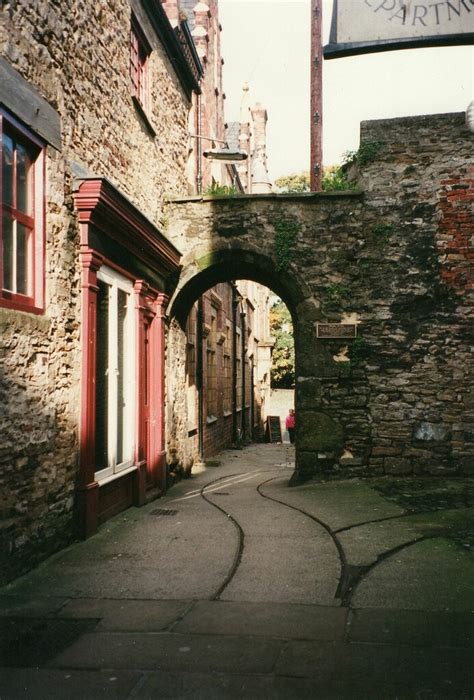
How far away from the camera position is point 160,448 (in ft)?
29.5

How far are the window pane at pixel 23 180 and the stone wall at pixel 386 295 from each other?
4.96 meters

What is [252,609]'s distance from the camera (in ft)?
13.6

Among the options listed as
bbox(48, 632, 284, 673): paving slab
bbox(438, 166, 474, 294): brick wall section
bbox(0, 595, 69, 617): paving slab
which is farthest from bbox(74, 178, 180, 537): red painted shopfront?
bbox(438, 166, 474, 294): brick wall section

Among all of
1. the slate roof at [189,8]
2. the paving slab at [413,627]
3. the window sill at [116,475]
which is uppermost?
the slate roof at [189,8]

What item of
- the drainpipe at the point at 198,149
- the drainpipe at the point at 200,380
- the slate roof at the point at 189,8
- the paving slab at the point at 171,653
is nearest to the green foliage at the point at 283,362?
the slate roof at the point at 189,8

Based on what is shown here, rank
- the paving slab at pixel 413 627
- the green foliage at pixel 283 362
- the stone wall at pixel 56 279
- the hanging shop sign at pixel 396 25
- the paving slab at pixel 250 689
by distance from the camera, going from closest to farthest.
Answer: the hanging shop sign at pixel 396 25 → the paving slab at pixel 250 689 → the paving slab at pixel 413 627 → the stone wall at pixel 56 279 → the green foliage at pixel 283 362

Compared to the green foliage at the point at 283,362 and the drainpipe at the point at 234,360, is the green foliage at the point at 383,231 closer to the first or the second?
the drainpipe at the point at 234,360

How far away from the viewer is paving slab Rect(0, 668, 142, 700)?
9.65 feet

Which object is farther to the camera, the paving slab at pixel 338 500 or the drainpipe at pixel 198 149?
the drainpipe at pixel 198 149

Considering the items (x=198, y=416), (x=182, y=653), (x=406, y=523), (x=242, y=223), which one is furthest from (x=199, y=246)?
(x=182, y=653)

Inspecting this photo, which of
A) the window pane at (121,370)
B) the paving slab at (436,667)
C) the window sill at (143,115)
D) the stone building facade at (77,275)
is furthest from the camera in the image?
the window sill at (143,115)

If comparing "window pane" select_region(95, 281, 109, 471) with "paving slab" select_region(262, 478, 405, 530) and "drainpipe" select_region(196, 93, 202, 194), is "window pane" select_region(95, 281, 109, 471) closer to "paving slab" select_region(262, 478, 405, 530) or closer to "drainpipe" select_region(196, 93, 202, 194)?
"paving slab" select_region(262, 478, 405, 530)

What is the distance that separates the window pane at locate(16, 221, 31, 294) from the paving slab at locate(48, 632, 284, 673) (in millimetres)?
2698

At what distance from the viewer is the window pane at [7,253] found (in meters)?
4.86
